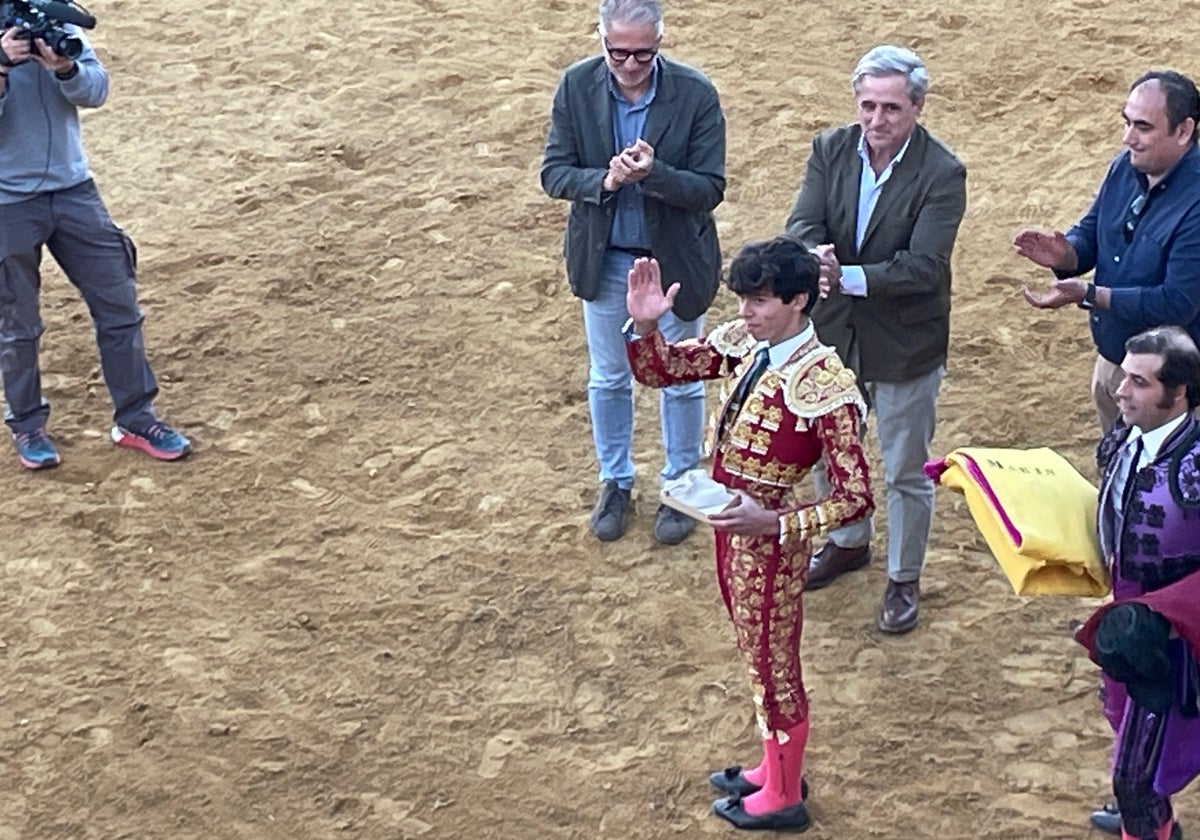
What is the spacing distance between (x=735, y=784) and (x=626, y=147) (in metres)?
2.12

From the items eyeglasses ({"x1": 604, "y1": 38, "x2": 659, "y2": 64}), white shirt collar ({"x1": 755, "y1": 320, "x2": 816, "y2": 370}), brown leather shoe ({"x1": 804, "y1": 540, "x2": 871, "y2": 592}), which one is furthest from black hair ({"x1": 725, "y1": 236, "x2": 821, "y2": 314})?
brown leather shoe ({"x1": 804, "y1": 540, "x2": 871, "y2": 592})

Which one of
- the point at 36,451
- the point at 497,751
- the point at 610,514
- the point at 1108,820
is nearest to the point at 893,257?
the point at 610,514

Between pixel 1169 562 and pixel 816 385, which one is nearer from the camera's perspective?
pixel 1169 562

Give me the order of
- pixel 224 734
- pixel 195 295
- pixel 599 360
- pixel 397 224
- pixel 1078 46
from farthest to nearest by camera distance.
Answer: pixel 1078 46 → pixel 397 224 → pixel 195 295 → pixel 599 360 → pixel 224 734

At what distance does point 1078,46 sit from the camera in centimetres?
1006

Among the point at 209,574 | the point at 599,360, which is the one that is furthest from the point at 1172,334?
the point at 209,574

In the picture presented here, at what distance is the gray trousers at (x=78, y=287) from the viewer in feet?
20.7

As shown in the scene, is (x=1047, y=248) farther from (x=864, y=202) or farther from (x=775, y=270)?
(x=775, y=270)

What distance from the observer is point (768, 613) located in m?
4.47

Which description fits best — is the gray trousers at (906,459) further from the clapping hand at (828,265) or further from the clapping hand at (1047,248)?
the clapping hand at (828,265)

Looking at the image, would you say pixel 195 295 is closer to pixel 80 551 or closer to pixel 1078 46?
pixel 80 551

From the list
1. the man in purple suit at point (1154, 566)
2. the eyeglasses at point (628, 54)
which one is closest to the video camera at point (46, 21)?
the eyeglasses at point (628, 54)

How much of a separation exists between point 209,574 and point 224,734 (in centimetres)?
95

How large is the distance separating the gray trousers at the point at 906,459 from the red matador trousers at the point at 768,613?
77cm
